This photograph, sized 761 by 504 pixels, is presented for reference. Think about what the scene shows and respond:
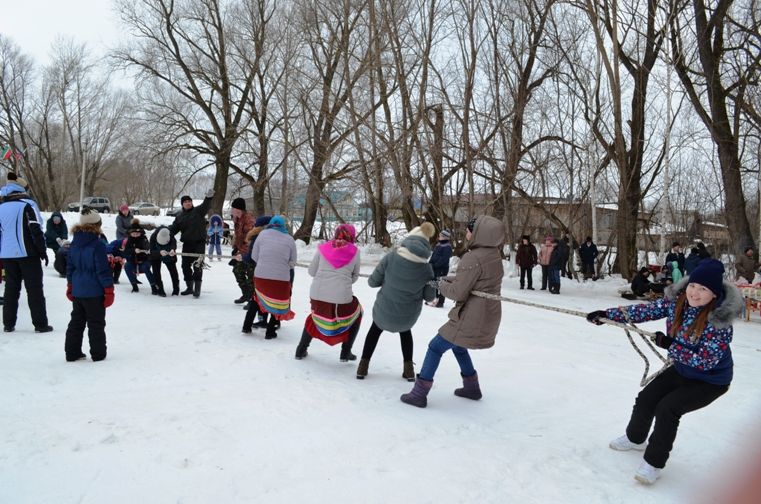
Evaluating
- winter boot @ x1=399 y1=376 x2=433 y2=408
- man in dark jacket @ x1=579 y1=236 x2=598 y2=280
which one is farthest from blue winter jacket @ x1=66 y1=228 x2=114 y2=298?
man in dark jacket @ x1=579 y1=236 x2=598 y2=280

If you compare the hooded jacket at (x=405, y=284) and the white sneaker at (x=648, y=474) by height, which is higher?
the hooded jacket at (x=405, y=284)

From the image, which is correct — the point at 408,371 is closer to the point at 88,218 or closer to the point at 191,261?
the point at 88,218

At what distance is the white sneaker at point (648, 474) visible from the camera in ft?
12.1

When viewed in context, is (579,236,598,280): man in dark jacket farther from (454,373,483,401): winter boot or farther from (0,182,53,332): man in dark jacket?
(0,182,53,332): man in dark jacket

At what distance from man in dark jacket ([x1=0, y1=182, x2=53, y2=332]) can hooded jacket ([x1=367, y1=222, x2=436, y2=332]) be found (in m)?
4.46

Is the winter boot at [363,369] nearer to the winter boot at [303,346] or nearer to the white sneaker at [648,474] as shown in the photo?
the winter boot at [303,346]

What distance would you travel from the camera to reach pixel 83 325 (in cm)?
584

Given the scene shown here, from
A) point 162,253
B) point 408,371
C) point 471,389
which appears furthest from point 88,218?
point 471,389

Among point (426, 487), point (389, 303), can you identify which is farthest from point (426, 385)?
point (426, 487)

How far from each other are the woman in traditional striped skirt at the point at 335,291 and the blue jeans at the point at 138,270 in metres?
5.32

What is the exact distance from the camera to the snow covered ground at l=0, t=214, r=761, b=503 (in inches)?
136

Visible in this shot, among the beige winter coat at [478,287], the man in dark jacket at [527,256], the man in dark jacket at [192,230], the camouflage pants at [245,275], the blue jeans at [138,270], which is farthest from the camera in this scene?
the man in dark jacket at [527,256]

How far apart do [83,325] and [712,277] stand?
5745mm

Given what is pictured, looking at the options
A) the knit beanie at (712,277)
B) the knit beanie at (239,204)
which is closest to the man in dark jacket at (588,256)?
the knit beanie at (239,204)
